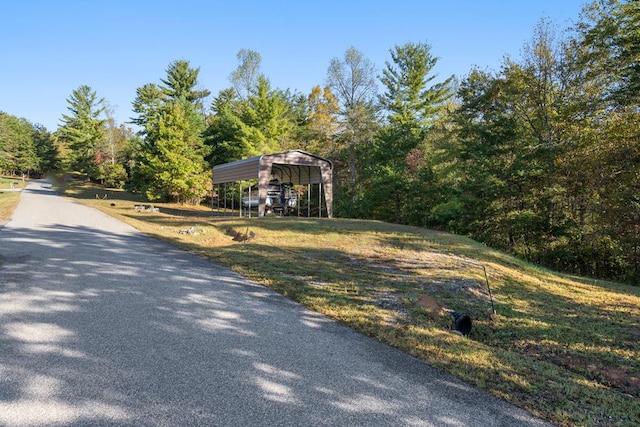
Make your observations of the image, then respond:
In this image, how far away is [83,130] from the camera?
43.9m

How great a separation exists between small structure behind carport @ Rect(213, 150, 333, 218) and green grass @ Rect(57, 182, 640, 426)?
4.89 m

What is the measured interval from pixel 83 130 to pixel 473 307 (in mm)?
49437

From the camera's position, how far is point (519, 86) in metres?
16.7

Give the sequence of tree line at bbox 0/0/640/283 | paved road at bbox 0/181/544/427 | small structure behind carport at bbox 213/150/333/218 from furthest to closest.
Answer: small structure behind carport at bbox 213/150/333/218 → tree line at bbox 0/0/640/283 → paved road at bbox 0/181/544/427

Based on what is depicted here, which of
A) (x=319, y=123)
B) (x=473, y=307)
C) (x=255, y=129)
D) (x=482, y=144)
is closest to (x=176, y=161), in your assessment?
(x=255, y=129)

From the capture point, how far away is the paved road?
2.42m

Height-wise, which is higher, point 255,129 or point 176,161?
point 255,129

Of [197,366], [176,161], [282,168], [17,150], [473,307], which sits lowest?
[473,307]

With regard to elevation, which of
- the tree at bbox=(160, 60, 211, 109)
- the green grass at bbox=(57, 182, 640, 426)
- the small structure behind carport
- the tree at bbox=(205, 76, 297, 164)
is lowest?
the green grass at bbox=(57, 182, 640, 426)

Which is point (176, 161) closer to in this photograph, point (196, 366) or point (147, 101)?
point (147, 101)

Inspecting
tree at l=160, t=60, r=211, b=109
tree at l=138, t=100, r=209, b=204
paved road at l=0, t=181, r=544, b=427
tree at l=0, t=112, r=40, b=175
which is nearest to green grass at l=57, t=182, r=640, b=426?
paved road at l=0, t=181, r=544, b=427

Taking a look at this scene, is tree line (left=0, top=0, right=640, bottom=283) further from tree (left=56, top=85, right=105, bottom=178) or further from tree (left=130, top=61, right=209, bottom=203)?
tree (left=56, top=85, right=105, bottom=178)

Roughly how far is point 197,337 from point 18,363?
52.9 inches

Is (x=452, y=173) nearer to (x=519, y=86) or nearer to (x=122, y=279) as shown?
(x=519, y=86)
